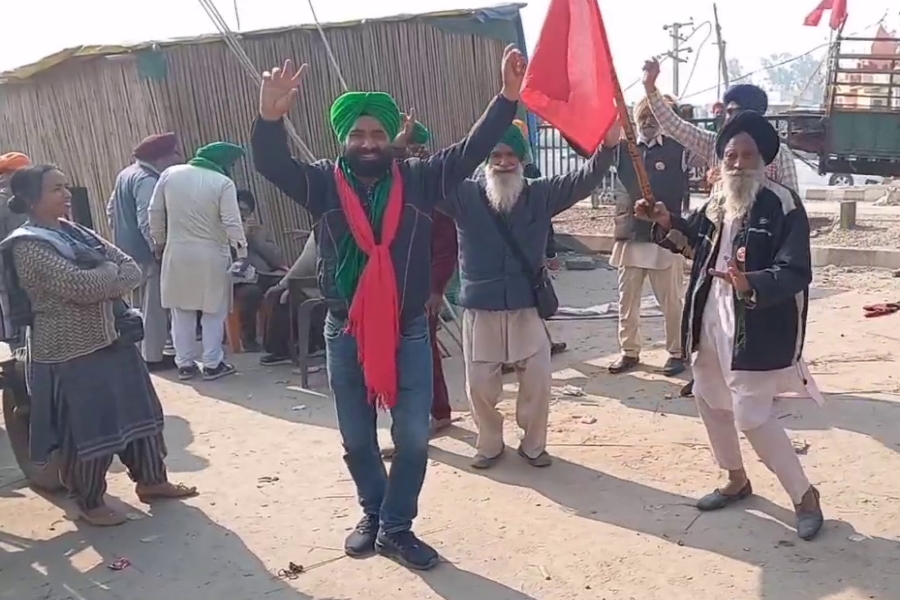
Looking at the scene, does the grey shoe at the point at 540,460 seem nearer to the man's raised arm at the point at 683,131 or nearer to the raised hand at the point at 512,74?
the man's raised arm at the point at 683,131

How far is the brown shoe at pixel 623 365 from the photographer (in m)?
7.07

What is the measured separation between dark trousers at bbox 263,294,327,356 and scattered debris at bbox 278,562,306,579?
375 centimetres

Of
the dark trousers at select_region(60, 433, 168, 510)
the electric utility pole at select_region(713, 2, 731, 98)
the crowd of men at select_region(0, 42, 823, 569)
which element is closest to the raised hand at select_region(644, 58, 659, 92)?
the crowd of men at select_region(0, 42, 823, 569)

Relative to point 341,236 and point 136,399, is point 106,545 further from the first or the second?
point 341,236

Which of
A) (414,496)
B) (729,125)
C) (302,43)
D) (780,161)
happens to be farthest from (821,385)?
(302,43)

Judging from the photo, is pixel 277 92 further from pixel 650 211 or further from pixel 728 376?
pixel 728 376

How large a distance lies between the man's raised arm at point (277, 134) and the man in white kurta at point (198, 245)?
12.6 ft

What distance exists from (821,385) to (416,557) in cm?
353

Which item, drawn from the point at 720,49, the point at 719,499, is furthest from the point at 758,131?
the point at 720,49

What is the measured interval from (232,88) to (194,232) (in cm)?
213

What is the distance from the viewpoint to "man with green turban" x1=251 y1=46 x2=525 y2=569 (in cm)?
381

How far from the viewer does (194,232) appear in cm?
760

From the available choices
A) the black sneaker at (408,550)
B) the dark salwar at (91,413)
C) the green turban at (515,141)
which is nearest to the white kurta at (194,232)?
the dark salwar at (91,413)

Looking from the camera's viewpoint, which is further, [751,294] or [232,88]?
[232,88]
